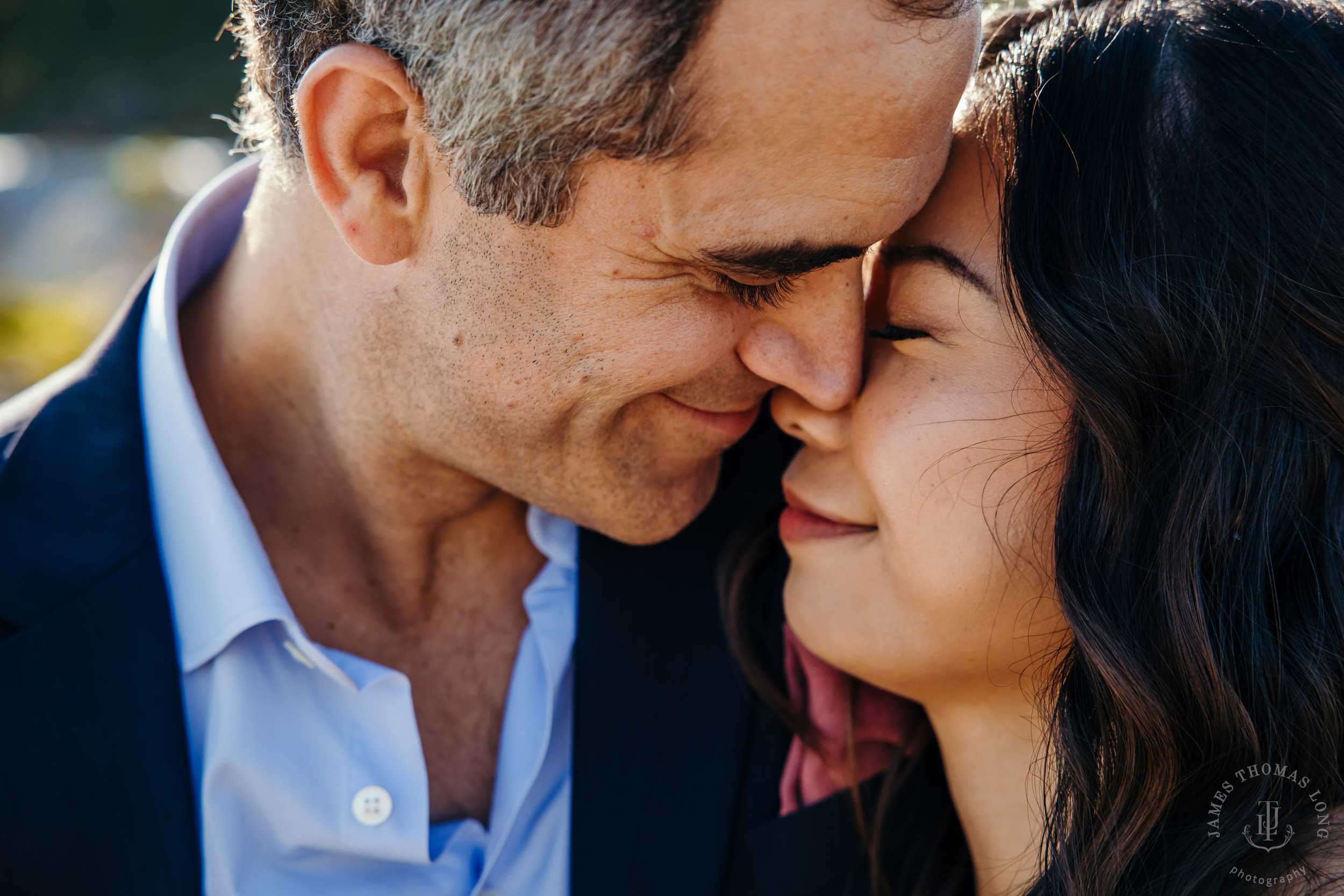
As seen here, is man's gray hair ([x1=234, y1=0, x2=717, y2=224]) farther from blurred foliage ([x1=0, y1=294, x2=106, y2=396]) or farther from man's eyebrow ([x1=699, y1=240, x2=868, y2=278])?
blurred foliage ([x1=0, y1=294, x2=106, y2=396])

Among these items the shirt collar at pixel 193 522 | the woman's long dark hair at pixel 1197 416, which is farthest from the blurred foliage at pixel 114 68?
the woman's long dark hair at pixel 1197 416

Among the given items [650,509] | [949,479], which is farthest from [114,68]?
[949,479]

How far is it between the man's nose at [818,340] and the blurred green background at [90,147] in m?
1.17

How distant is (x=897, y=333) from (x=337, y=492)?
1091 millimetres

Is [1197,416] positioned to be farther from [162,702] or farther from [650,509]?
[162,702]

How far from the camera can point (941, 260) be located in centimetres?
155

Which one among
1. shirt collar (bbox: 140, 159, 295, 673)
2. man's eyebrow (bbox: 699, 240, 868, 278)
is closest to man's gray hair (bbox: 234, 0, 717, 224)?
man's eyebrow (bbox: 699, 240, 868, 278)

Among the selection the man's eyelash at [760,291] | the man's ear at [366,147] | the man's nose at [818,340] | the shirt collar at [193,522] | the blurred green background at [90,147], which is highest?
the blurred green background at [90,147]

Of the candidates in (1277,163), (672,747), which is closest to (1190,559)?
(1277,163)

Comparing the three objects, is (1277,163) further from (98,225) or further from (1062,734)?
(98,225)

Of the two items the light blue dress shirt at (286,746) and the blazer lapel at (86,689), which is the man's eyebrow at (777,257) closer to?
the light blue dress shirt at (286,746)

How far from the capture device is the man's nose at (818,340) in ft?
5.17

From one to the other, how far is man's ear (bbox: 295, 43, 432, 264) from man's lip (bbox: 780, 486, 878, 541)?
0.82 metres

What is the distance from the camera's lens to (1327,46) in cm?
143
